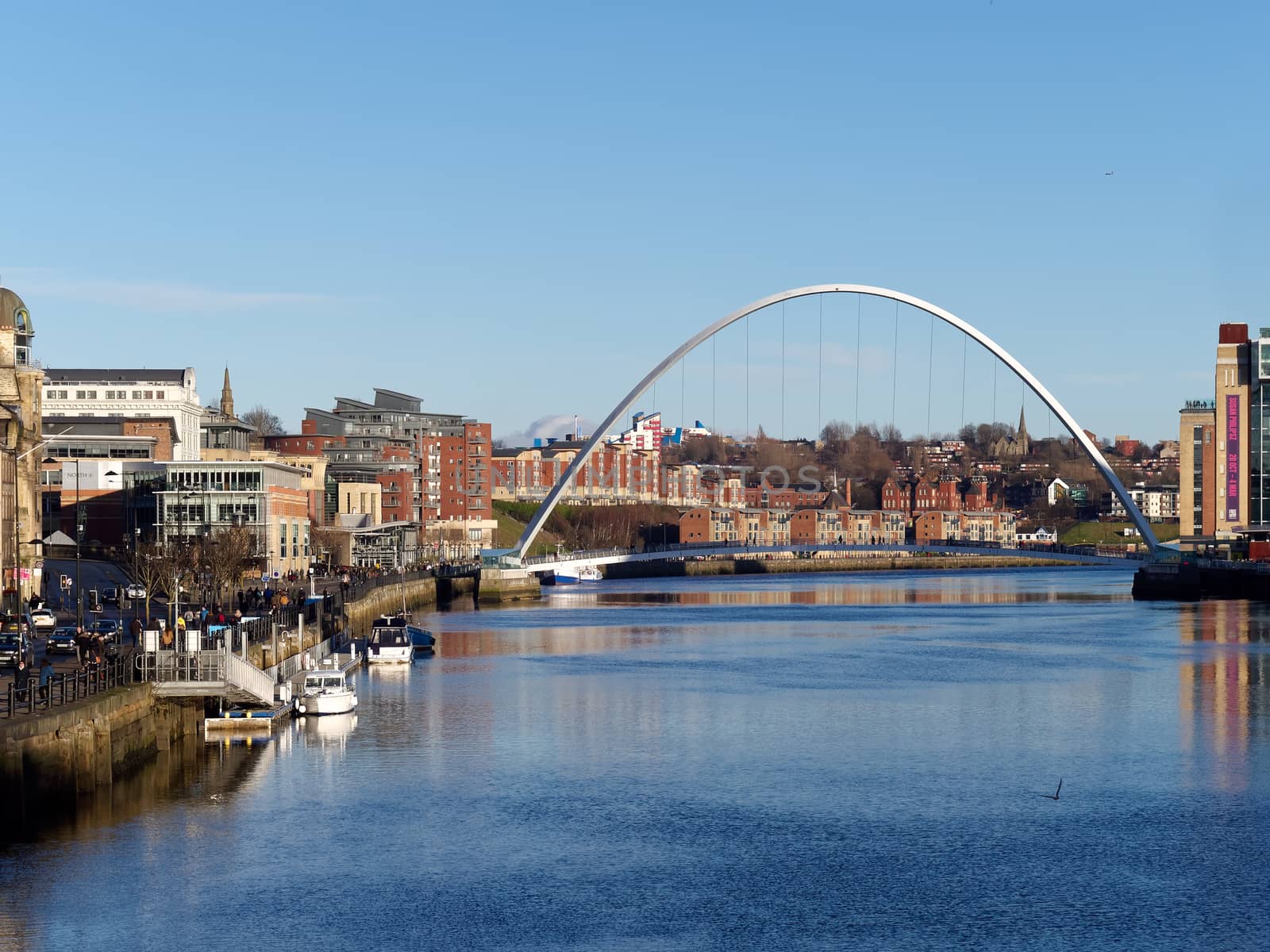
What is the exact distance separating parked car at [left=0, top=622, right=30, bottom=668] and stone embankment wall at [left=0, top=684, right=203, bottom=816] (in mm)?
2879

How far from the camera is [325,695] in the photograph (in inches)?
1793

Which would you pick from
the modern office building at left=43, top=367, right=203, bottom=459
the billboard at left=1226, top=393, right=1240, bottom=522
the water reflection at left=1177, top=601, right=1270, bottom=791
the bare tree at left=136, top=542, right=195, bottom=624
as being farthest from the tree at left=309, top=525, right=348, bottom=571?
the billboard at left=1226, top=393, right=1240, bottom=522

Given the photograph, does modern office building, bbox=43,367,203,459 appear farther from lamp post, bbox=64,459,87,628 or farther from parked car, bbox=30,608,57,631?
parked car, bbox=30,608,57,631

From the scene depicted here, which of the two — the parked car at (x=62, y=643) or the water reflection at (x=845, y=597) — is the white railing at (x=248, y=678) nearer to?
the parked car at (x=62, y=643)

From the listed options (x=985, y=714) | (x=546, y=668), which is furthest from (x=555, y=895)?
(x=546, y=668)

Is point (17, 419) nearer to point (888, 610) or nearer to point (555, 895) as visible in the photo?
point (555, 895)

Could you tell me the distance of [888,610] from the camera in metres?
103

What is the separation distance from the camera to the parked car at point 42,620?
2000 inches

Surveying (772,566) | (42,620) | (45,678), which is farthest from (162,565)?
(772,566)

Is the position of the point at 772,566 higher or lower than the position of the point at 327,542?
lower

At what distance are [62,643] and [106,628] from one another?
6.05 metres

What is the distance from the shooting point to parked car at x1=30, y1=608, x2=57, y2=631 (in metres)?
50.8

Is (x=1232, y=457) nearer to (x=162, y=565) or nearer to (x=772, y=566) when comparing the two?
(x=772, y=566)

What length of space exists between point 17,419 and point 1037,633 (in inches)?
1789
